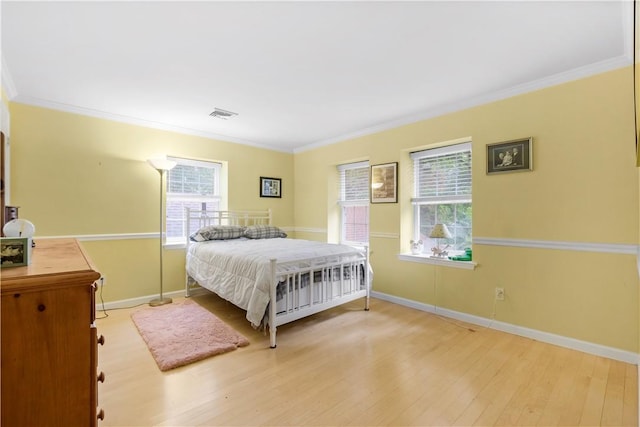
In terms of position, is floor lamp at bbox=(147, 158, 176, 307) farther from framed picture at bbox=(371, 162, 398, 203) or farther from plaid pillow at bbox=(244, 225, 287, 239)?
framed picture at bbox=(371, 162, 398, 203)

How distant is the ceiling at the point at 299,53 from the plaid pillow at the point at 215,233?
1.44 meters

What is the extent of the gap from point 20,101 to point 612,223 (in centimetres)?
526

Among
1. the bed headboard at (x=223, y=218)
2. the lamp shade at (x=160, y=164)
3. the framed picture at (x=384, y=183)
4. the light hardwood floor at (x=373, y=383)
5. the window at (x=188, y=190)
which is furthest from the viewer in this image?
the bed headboard at (x=223, y=218)

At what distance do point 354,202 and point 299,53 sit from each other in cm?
250

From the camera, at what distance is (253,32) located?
1.82 m

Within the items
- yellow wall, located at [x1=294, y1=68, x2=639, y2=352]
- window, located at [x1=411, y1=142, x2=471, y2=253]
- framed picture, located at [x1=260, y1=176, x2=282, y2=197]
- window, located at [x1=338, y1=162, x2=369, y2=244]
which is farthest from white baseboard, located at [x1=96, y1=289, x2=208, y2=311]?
window, located at [x1=411, y1=142, x2=471, y2=253]

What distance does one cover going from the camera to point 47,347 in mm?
742

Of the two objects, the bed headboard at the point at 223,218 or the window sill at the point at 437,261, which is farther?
the bed headboard at the point at 223,218

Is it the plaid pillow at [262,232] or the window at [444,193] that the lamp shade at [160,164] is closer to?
the plaid pillow at [262,232]

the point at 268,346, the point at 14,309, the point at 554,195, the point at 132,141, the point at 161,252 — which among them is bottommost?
the point at 268,346

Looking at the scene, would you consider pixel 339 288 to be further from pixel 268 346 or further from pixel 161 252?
pixel 161 252

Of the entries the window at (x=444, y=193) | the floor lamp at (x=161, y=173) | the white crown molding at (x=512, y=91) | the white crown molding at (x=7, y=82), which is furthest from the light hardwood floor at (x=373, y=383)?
the white crown molding at (x=7, y=82)

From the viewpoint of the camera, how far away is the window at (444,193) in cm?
308

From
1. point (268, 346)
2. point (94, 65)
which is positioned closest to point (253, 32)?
point (94, 65)
